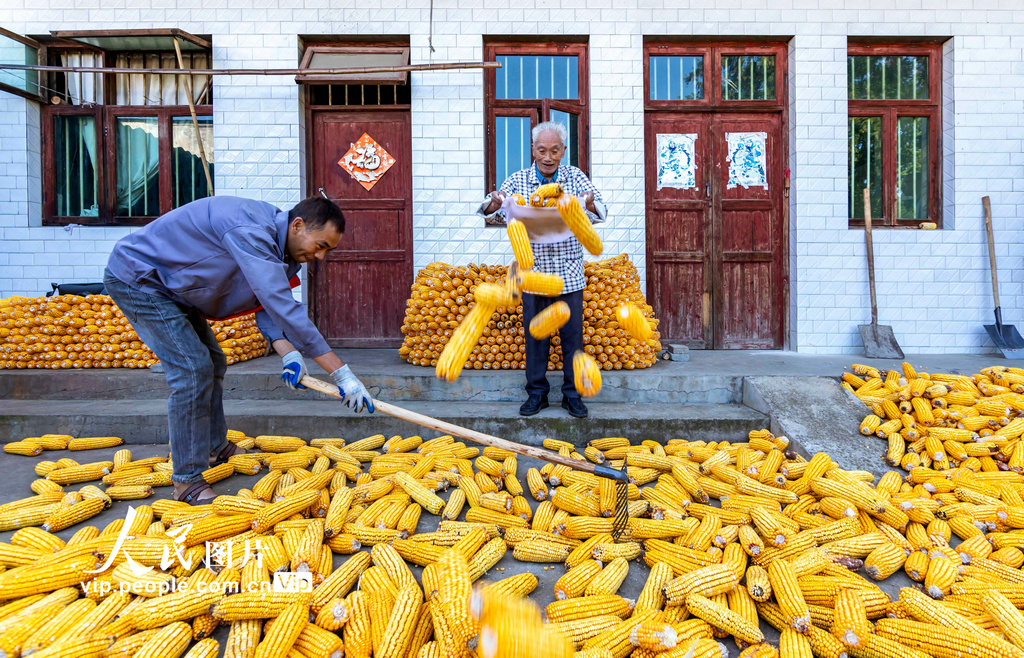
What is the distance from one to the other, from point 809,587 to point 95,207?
8.70m

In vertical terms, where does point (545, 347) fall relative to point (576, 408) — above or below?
above

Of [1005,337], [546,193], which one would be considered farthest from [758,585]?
[1005,337]

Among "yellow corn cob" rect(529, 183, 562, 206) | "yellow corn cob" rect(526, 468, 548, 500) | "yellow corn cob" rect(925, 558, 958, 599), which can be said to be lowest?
"yellow corn cob" rect(925, 558, 958, 599)

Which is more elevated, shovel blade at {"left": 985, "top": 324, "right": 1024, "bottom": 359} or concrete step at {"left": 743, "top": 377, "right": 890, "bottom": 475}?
shovel blade at {"left": 985, "top": 324, "right": 1024, "bottom": 359}

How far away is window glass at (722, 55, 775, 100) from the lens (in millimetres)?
7340

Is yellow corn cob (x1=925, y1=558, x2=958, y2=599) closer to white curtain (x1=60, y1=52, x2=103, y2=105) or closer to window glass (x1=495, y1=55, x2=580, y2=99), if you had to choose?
window glass (x1=495, y1=55, x2=580, y2=99)

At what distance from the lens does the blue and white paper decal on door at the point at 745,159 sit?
7371 millimetres

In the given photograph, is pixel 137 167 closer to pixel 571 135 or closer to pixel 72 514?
pixel 571 135

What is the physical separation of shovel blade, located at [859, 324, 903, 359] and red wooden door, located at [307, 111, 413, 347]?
5.61m

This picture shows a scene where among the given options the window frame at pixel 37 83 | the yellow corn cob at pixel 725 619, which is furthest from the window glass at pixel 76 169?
the yellow corn cob at pixel 725 619

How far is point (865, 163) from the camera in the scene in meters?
7.49

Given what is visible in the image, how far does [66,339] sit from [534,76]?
19.5 ft

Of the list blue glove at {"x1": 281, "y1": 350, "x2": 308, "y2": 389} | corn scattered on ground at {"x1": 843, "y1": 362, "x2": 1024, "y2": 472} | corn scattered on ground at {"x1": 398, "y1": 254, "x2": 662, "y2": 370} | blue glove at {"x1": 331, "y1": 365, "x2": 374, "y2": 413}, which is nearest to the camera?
blue glove at {"x1": 331, "y1": 365, "x2": 374, "y2": 413}

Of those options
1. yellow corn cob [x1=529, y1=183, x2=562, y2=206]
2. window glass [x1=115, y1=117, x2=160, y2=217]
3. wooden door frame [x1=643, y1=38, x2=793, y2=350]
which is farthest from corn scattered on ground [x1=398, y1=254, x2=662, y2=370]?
window glass [x1=115, y1=117, x2=160, y2=217]
